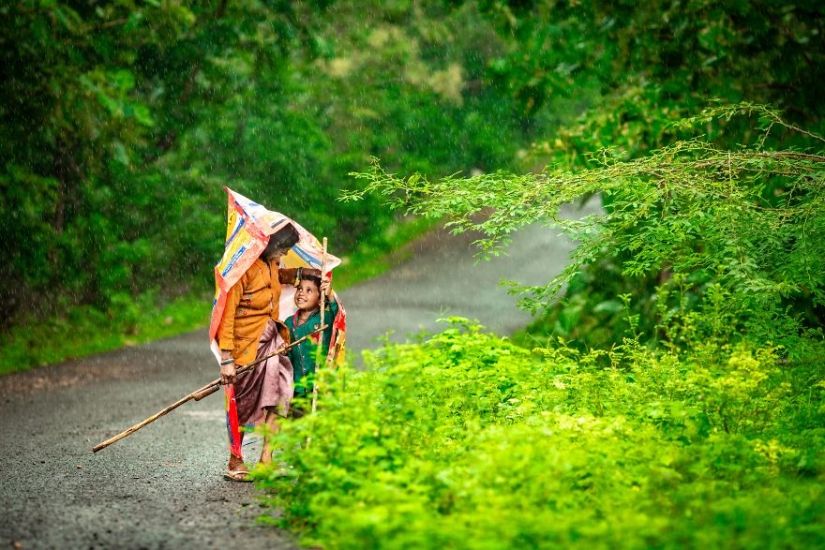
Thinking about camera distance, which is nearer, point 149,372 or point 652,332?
point 652,332

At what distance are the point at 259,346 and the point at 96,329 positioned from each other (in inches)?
388

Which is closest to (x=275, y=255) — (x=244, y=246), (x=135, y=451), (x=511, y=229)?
(x=244, y=246)

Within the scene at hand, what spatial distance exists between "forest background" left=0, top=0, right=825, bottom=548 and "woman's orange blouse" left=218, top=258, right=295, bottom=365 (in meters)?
1.07

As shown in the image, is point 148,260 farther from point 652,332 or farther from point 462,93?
point 462,93

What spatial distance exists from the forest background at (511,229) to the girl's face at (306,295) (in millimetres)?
921

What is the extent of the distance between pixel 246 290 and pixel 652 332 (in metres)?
5.31

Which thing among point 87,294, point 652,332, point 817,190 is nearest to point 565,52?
point 652,332

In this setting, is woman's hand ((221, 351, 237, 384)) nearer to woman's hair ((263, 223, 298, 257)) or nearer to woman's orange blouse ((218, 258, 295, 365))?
woman's orange blouse ((218, 258, 295, 365))

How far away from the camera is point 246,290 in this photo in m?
7.91

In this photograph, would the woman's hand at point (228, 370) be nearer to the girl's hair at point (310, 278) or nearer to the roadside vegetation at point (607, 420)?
the girl's hair at point (310, 278)

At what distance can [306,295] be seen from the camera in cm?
808

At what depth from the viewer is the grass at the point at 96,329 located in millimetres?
15057

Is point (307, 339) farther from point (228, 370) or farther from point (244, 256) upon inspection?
point (244, 256)

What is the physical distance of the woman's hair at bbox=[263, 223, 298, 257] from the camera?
7.92m
